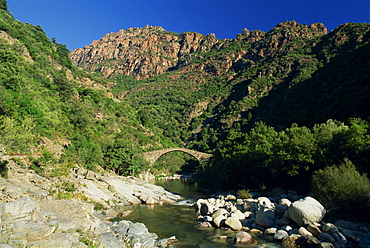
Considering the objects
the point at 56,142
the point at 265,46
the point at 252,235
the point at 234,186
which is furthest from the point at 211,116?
the point at 252,235

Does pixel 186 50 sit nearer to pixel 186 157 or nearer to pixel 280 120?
pixel 186 157

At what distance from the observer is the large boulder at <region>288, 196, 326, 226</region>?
10.9m

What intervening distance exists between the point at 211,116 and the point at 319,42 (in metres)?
61.2

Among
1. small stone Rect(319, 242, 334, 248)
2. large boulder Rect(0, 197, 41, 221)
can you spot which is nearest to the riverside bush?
small stone Rect(319, 242, 334, 248)

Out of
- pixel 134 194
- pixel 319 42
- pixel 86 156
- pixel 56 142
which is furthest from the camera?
pixel 319 42

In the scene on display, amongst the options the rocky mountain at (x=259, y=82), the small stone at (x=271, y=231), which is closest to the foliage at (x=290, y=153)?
the small stone at (x=271, y=231)

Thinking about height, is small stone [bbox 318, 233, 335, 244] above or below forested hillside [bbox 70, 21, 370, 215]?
below

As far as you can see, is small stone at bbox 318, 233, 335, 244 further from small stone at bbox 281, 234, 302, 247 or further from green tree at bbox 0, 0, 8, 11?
green tree at bbox 0, 0, 8, 11

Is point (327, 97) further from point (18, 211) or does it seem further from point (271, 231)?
point (18, 211)

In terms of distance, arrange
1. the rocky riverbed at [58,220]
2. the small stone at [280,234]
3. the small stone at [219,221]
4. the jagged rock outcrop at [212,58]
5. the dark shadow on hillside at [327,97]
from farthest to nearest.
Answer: the jagged rock outcrop at [212,58]
the dark shadow on hillside at [327,97]
the small stone at [219,221]
the small stone at [280,234]
the rocky riverbed at [58,220]

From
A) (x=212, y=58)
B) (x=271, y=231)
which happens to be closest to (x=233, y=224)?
(x=271, y=231)

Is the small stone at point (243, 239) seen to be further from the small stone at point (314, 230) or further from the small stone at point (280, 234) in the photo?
the small stone at point (314, 230)

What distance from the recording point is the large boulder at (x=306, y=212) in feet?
35.8

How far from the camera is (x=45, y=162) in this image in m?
18.8
